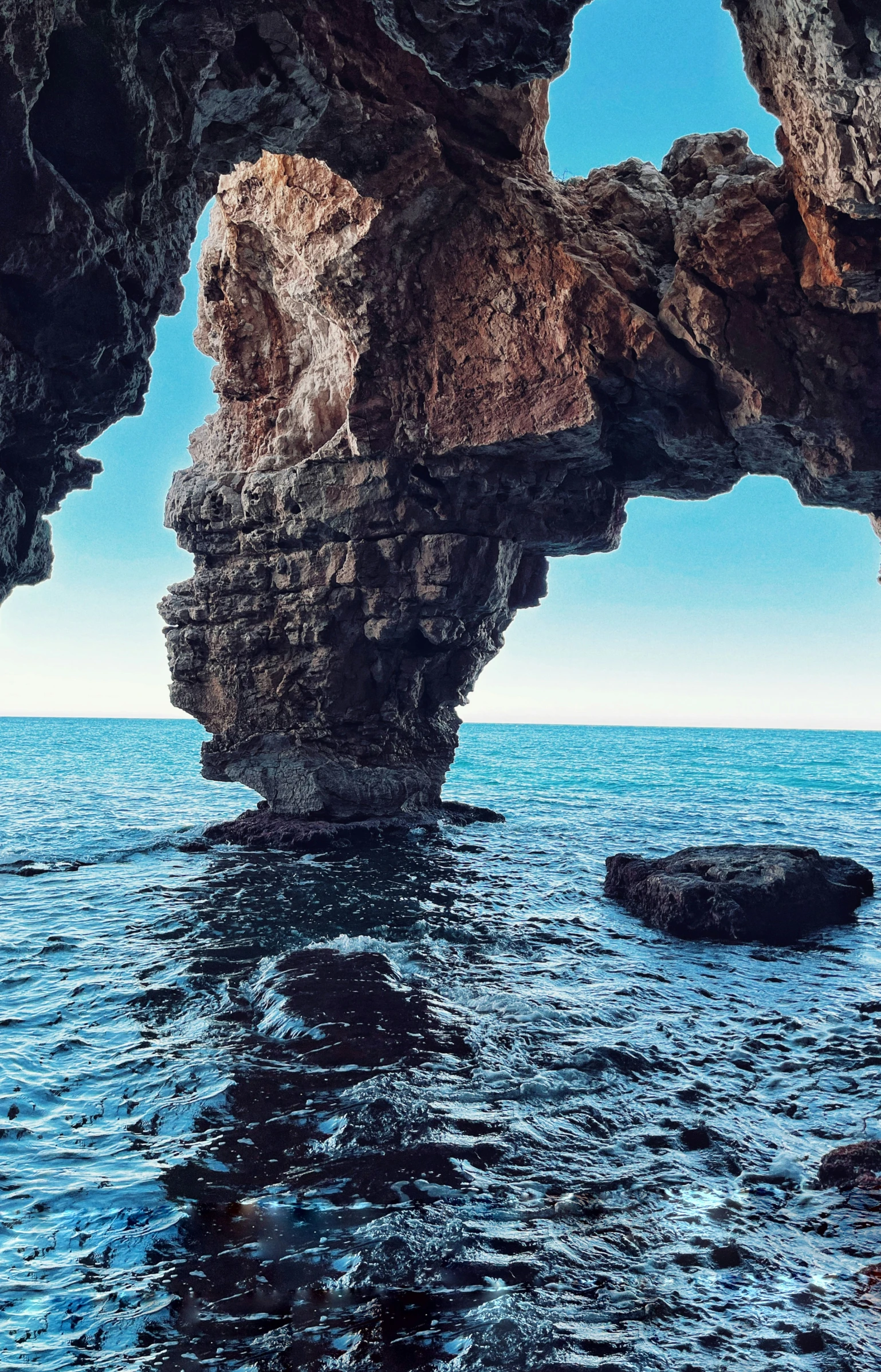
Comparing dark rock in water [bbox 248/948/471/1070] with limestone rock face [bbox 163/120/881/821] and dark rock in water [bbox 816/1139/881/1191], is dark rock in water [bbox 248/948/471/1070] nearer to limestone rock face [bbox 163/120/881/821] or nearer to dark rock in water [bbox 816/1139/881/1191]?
dark rock in water [bbox 816/1139/881/1191]

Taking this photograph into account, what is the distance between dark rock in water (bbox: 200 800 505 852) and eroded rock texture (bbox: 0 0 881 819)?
1.35ft

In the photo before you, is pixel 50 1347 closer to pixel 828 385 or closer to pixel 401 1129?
pixel 401 1129

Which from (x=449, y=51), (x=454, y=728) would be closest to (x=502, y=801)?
(x=454, y=728)

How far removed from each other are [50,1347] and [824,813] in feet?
95.9

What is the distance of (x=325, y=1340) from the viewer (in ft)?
16.8

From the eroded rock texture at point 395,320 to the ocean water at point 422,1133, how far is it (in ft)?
18.3

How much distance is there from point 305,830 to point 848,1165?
14.8m

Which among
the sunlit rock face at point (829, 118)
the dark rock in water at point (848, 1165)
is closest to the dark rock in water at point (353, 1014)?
the dark rock in water at point (848, 1165)

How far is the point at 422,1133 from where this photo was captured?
7492mm

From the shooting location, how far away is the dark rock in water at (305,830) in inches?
789

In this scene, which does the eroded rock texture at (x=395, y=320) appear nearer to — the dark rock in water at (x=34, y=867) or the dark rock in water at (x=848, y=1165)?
the dark rock in water at (x=34, y=867)

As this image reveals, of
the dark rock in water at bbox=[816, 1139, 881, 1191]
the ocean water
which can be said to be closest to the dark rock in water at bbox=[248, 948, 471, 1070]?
the ocean water

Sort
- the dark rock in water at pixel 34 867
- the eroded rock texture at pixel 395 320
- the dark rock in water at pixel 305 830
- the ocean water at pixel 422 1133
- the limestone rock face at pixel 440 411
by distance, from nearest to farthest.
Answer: the ocean water at pixel 422 1133
the eroded rock texture at pixel 395 320
the limestone rock face at pixel 440 411
the dark rock in water at pixel 34 867
the dark rock in water at pixel 305 830

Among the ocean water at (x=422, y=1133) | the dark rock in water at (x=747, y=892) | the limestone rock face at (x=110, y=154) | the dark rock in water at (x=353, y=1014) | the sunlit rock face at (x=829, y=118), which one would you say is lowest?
the ocean water at (x=422, y=1133)
